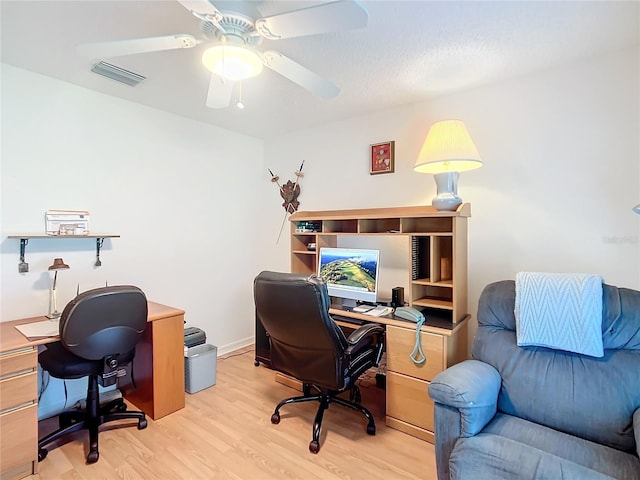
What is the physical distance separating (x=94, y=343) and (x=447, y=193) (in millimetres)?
2306

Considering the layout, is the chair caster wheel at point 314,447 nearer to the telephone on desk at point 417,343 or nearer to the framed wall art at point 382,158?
the telephone on desk at point 417,343

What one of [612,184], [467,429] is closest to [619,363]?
[467,429]

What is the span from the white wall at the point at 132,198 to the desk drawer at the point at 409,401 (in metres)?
1.99

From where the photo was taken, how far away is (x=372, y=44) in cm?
190

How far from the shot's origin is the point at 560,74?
85.9 inches

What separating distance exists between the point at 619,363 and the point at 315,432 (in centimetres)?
161

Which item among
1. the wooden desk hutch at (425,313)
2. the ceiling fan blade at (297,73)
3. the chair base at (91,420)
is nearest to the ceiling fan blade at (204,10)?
the ceiling fan blade at (297,73)

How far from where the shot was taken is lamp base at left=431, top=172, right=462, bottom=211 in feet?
7.24

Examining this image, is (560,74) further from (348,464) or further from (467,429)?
(348,464)

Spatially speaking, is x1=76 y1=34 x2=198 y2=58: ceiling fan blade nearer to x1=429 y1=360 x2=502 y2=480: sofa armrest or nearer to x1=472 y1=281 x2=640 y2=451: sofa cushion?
x1=429 y1=360 x2=502 y2=480: sofa armrest

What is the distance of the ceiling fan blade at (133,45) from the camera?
1.39 metres

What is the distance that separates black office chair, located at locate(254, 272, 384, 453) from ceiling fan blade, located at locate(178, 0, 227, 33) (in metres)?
1.24

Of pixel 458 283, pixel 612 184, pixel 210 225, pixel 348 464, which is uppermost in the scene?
pixel 612 184

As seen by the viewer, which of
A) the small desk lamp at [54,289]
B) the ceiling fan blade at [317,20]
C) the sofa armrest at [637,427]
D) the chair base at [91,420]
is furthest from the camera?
the small desk lamp at [54,289]
